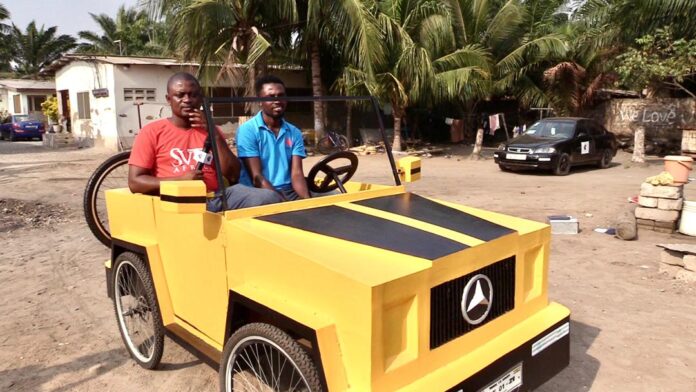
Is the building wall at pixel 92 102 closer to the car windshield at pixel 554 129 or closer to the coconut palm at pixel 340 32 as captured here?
the coconut palm at pixel 340 32

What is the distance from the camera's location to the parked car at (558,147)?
12734 millimetres

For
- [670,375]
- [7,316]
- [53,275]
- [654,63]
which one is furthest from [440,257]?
[654,63]

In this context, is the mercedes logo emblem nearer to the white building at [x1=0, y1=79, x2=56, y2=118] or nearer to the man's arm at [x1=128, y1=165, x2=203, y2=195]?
the man's arm at [x1=128, y1=165, x2=203, y2=195]

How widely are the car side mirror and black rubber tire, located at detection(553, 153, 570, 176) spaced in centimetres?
1021

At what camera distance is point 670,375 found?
3246mm

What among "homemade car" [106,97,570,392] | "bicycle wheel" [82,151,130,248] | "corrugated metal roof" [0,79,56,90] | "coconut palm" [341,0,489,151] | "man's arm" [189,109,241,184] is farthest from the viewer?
"corrugated metal roof" [0,79,56,90]

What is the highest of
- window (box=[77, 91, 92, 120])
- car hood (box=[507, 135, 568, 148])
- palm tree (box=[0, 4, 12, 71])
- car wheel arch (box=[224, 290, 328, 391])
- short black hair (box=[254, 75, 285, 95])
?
palm tree (box=[0, 4, 12, 71])

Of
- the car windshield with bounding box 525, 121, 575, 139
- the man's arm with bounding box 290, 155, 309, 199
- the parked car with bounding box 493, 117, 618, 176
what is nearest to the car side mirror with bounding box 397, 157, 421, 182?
the man's arm with bounding box 290, 155, 309, 199

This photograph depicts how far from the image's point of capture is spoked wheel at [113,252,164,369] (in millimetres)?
3189

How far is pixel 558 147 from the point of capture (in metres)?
12.8

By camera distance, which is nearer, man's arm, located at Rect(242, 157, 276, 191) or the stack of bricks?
man's arm, located at Rect(242, 157, 276, 191)

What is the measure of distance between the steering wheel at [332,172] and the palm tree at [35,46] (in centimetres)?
4556

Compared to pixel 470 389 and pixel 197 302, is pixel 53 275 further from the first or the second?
pixel 470 389

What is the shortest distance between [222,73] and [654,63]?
11876 mm
